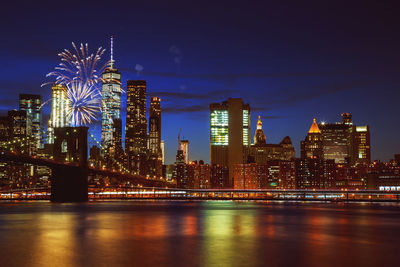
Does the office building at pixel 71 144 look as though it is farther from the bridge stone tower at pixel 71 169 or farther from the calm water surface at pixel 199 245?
the calm water surface at pixel 199 245

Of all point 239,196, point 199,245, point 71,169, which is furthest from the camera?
point 239,196

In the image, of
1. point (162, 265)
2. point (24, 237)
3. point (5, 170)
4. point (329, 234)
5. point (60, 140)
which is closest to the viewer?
point (162, 265)

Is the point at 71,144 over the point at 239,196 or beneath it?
over

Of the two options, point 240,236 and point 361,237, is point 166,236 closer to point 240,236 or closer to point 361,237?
point 240,236

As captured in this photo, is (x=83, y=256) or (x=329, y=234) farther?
(x=329, y=234)

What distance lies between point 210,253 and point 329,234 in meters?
12.3

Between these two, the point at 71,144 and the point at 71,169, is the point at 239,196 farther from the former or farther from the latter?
the point at 71,169

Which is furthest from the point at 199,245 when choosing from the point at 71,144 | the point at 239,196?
the point at 239,196

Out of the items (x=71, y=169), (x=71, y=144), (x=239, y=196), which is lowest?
(x=239, y=196)

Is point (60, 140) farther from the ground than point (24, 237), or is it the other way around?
point (60, 140)

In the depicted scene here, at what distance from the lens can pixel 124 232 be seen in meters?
35.0

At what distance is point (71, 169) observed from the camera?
8681 cm

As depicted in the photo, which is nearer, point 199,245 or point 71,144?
point 199,245

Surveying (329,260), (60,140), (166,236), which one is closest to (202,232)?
(166,236)
